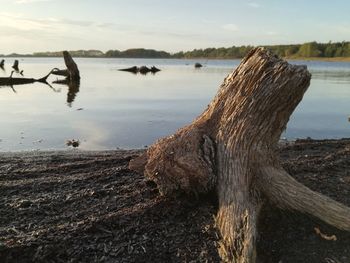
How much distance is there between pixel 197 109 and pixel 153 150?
41.4ft

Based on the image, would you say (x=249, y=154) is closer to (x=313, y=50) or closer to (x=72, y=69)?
(x=72, y=69)

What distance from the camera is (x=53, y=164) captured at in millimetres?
8234

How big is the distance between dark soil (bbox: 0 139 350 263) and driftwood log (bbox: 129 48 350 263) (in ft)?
0.67

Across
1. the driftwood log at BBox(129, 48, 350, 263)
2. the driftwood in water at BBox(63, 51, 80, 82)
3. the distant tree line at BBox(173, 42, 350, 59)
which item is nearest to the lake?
the driftwood log at BBox(129, 48, 350, 263)

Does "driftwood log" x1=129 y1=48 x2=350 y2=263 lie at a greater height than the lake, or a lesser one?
greater

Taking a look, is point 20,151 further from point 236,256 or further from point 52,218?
point 236,256

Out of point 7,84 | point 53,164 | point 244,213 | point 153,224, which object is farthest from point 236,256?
point 7,84

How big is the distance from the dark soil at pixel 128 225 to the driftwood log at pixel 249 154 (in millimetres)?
204

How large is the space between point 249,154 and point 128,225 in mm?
1696

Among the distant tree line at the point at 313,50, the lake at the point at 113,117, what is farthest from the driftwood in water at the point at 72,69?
the distant tree line at the point at 313,50

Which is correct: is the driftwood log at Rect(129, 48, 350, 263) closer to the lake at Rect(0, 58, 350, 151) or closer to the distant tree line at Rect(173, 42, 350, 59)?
the lake at Rect(0, 58, 350, 151)

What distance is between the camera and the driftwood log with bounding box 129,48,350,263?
480 centimetres

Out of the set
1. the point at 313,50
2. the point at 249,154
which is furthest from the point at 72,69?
the point at 313,50

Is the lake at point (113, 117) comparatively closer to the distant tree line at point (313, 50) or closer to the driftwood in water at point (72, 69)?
the driftwood in water at point (72, 69)
